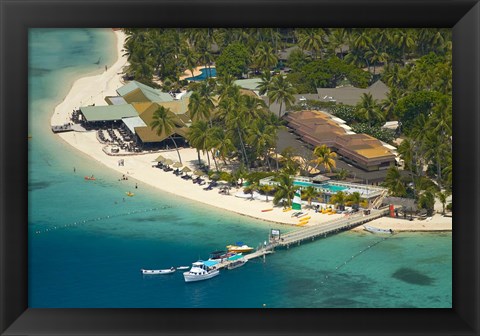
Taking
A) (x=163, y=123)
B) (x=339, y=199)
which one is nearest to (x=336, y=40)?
(x=163, y=123)

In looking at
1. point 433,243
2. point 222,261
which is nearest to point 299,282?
point 222,261

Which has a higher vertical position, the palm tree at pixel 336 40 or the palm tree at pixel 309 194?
the palm tree at pixel 336 40

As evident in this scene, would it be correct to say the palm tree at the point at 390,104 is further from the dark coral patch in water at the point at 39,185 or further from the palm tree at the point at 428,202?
the dark coral patch in water at the point at 39,185

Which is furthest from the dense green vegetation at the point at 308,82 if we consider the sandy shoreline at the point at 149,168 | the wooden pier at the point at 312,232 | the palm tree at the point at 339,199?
the wooden pier at the point at 312,232

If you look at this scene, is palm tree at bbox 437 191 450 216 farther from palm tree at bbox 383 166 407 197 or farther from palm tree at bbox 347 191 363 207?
palm tree at bbox 347 191 363 207

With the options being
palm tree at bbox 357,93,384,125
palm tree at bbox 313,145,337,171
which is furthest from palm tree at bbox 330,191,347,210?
palm tree at bbox 357,93,384,125

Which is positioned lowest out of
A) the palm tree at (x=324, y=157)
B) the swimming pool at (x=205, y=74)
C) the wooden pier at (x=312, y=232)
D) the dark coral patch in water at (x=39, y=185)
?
the wooden pier at (x=312, y=232)
